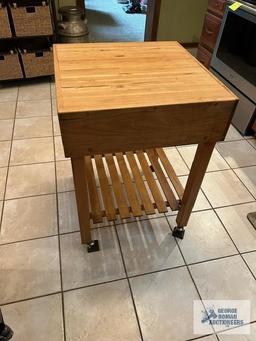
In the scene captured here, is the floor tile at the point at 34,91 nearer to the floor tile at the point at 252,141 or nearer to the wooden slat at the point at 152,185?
the wooden slat at the point at 152,185

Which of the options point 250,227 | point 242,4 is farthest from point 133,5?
point 250,227

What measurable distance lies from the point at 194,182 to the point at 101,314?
67 cm

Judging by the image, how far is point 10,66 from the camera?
7.66 feet

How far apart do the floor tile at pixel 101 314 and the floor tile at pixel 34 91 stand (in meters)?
1.88

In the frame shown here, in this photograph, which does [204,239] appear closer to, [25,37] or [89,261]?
[89,261]

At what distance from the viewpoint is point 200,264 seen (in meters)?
1.26

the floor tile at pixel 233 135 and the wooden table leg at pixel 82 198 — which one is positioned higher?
the wooden table leg at pixel 82 198

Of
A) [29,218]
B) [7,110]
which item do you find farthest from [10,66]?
[29,218]

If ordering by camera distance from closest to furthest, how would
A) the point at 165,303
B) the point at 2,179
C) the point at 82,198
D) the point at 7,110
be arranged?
1. the point at 82,198
2. the point at 165,303
3. the point at 2,179
4. the point at 7,110

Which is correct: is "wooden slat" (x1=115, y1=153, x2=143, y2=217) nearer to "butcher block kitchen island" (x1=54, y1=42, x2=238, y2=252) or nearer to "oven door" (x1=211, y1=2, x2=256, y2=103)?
"butcher block kitchen island" (x1=54, y1=42, x2=238, y2=252)

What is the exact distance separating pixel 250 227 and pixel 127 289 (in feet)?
2.54

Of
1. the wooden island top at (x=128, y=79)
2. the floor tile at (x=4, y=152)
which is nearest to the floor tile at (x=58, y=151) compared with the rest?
the floor tile at (x=4, y=152)

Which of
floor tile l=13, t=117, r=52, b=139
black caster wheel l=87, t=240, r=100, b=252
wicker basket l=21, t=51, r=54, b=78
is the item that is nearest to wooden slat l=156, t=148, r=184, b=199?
black caster wheel l=87, t=240, r=100, b=252

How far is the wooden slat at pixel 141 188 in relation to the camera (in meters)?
1.25
